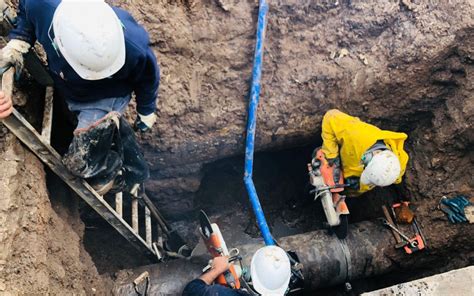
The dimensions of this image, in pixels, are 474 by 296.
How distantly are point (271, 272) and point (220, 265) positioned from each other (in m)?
0.42

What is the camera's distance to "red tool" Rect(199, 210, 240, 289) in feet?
9.95

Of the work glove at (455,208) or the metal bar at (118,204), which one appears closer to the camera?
the metal bar at (118,204)

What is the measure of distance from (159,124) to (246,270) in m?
1.58

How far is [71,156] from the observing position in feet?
7.61

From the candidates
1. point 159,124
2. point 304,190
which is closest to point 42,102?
point 159,124


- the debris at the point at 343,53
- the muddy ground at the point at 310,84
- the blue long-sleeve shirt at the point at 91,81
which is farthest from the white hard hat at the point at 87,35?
the debris at the point at 343,53

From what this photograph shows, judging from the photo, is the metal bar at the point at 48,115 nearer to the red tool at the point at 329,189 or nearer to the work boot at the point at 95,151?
the work boot at the point at 95,151

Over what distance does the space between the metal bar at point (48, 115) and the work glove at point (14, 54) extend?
12.1 inches

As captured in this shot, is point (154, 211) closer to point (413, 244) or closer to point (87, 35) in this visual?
point (87, 35)

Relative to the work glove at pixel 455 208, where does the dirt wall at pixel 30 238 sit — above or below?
below

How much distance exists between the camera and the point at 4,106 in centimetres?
192

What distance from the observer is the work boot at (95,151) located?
2.29m

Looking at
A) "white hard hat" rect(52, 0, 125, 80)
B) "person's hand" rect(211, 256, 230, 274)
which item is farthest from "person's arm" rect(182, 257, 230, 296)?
"white hard hat" rect(52, 0, 125, 80)

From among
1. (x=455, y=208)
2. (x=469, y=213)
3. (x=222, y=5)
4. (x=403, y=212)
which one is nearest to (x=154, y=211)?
(x=222, y=5)
